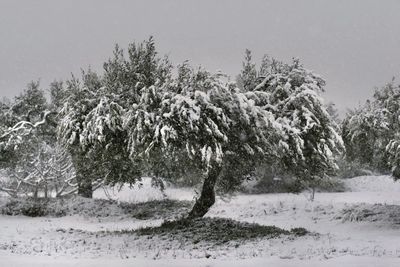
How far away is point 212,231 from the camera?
1600cm

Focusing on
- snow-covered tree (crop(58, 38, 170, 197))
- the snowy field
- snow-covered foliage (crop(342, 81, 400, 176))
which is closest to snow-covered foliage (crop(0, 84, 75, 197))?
the snowy field

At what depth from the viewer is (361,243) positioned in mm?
13961

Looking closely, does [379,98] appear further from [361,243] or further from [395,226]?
[361,243]

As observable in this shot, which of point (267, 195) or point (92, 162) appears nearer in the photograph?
point (92, 162)

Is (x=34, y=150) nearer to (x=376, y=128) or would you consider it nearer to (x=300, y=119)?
(x=300, y=119)

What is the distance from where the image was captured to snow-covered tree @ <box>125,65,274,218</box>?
14.5 metres

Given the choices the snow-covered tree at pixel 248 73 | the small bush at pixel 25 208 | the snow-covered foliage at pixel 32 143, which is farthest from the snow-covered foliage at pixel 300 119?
the small bush at pixel 25 208

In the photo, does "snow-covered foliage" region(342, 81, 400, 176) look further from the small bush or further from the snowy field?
the small bush

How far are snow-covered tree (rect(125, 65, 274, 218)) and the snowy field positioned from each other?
9.17ft

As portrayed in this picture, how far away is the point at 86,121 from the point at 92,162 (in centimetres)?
203

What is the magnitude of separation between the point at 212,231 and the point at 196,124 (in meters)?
3.91

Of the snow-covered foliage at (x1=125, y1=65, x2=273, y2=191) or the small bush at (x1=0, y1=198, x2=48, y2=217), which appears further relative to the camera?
the small bush at (x1=0, y1=198, x2=48, y2=217)

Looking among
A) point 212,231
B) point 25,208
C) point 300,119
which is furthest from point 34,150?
point 300,119

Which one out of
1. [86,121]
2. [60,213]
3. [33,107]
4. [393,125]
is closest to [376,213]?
[393,125]
